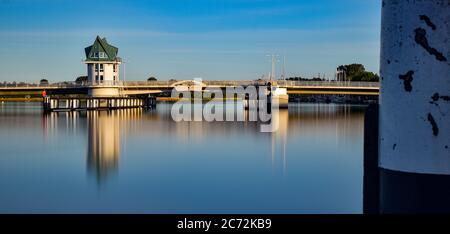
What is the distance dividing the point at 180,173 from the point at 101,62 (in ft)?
312

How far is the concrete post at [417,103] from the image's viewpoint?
8.75m

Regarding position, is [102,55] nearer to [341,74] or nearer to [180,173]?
[341,74]

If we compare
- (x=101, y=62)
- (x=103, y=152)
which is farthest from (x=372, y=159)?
(x=101, y=62)

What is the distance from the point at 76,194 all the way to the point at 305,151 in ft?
62.7

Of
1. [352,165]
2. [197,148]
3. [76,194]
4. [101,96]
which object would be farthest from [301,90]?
[76,194]

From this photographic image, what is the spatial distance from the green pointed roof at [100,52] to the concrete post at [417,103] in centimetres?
11209

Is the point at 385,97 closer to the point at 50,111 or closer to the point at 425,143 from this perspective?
the point at 425,143

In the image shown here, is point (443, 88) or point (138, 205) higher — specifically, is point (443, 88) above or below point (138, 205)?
above

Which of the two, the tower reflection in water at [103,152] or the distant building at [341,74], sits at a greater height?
the distant building at [341,74]

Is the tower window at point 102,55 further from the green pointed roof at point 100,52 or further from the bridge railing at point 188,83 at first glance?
the bridge railing at point 188,83

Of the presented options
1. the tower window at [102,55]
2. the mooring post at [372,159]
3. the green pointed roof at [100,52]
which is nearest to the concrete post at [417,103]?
the mooring post at [372,159]

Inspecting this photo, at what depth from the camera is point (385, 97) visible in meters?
9.57

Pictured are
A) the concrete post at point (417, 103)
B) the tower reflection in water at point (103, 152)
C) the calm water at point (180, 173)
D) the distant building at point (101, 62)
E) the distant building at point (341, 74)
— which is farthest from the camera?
the distant building at point (341, 74)

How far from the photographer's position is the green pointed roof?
118 m
